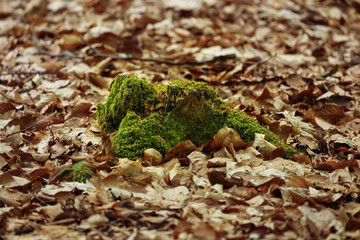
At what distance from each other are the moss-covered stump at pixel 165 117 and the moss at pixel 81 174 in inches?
14.0

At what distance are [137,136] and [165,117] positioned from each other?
295mm

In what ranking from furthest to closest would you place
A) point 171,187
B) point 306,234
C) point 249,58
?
point 249,58, point 171,187, point 306,234

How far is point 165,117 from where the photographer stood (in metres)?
3.36

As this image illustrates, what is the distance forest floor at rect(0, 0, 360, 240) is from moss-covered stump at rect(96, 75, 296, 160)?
0.50 ft

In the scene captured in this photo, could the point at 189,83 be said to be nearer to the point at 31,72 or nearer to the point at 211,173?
the point at 211,173

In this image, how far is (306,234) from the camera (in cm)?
233

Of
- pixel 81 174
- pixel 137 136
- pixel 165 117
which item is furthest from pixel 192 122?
pixel 81 174

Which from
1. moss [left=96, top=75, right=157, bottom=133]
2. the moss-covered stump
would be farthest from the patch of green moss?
moss [left=96, top=75, right=157, bottom=133]

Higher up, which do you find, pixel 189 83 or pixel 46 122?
pixel 189 83

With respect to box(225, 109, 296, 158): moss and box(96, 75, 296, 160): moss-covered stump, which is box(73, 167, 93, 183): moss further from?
box(225, 109, 296, 158): moss

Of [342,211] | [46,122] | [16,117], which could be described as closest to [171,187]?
[342,211]

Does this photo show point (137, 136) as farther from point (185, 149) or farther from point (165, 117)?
point (185, 149)

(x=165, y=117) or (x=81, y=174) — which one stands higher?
(x=165, y=117)

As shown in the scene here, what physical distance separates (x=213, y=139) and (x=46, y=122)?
1824 millimetres
